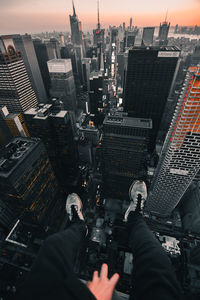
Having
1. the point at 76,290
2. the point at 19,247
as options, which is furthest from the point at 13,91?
the point at 76,290

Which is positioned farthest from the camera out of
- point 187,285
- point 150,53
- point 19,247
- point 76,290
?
point 150,53

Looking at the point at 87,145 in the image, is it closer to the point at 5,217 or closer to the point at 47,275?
the point at 5,217

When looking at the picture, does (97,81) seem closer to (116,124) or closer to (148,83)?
(148,83)

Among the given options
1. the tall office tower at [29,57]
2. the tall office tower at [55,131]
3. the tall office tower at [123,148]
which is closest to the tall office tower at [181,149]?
the tall office tower at [123,148]

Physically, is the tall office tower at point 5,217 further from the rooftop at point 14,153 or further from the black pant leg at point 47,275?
the black pant leg at point 47,275

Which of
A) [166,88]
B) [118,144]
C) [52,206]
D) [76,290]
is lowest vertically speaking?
[52,206]

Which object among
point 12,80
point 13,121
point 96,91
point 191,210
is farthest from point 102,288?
point 96,91
